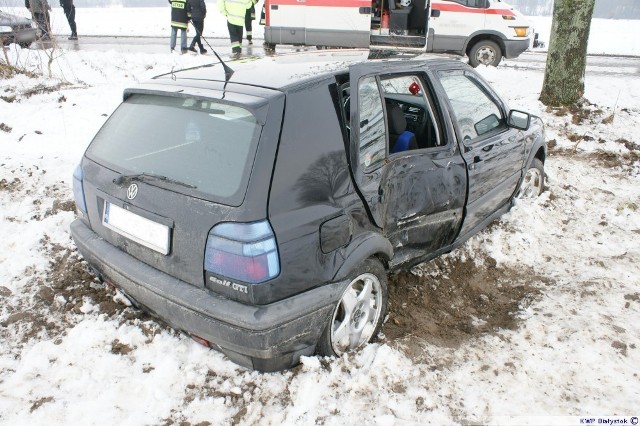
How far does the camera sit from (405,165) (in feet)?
9.87

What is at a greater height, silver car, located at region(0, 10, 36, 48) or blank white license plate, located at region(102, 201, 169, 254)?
silver car, located at region(0, 10, 36, 48)

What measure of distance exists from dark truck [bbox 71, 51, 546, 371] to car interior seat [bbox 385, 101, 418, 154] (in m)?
0.02

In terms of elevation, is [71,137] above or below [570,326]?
above

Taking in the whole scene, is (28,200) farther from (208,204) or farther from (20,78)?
(20,78)

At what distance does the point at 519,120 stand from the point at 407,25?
379 inches

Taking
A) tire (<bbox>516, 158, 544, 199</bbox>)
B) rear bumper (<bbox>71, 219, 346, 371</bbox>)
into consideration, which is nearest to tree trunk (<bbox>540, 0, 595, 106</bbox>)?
tire (<bbox>516, 158, 544, 199</bbox>)

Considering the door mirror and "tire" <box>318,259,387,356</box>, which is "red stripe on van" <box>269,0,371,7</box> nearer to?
the door mirror

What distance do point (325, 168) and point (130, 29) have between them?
73.9 ft

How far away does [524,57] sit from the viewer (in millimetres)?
15227

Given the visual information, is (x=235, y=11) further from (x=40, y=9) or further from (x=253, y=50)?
(x=40, y=9)

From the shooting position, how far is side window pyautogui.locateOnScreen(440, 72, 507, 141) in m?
3.50

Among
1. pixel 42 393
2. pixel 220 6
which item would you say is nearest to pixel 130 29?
pixel 220 6

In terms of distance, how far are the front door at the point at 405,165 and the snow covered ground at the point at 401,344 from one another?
0.56 m

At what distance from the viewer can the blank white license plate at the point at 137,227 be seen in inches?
95.2
